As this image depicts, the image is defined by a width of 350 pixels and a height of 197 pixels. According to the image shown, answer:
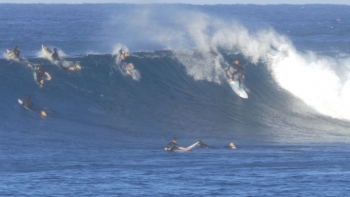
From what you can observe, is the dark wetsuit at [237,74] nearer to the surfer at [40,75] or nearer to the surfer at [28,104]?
the surfer at [40,75]

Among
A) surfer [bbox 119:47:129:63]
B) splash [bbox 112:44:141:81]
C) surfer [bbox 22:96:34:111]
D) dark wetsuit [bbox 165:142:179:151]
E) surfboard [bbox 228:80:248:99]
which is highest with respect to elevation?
surfer [bbox 119:47:129:63]

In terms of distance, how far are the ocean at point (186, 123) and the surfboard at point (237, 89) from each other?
0.22 meters

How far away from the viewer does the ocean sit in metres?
18.7

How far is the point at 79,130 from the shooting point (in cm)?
2506

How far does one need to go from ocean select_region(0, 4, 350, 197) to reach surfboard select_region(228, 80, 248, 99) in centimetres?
22

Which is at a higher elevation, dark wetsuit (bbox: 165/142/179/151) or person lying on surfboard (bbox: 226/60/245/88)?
person lying on surfboard (bbox: 226/60/245/88)

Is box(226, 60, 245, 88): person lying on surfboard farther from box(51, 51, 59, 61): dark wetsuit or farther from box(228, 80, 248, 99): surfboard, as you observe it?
box(51, 51, 59, 61): dark wetsuit

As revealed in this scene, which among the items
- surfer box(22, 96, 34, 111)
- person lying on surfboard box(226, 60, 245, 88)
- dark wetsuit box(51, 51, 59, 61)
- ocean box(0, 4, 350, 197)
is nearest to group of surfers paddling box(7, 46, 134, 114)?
dark wetsuit box(51, 51, 59, 61)

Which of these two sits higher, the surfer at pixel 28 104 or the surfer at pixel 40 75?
the surfer at pixel 40 75

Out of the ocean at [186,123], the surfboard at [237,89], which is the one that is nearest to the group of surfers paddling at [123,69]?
the surfboard at [237,89]

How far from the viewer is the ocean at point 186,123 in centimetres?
1870

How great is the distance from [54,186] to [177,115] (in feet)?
32.8

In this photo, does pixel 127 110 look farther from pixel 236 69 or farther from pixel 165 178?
pixel 165 178

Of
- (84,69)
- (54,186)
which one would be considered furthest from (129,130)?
(54,186)
